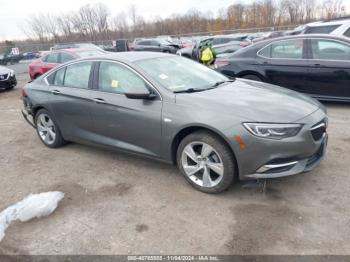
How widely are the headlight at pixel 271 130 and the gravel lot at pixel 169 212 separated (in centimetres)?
73

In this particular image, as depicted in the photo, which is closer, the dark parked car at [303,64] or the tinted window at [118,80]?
the tinted window at [118,80]

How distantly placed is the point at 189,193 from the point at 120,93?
153 centimetres

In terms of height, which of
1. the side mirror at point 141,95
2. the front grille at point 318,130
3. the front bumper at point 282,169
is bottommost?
the front bumper at point 282,169

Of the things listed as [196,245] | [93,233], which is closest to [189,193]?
[196,245]

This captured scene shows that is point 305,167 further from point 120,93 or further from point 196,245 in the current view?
point 120,93

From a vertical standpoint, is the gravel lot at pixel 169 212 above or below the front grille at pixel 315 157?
below

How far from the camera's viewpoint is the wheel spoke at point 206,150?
136 inches

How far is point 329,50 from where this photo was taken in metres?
6.33

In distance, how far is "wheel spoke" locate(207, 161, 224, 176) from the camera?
3.42 m

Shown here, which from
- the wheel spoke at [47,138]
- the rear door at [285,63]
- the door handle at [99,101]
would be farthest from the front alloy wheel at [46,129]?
the rear door at [285,63]

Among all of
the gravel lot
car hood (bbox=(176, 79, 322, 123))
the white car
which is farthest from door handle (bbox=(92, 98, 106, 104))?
the white car

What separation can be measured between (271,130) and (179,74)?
1534 mm

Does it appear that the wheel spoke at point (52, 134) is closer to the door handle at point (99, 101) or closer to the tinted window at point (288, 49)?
the door handle at point (99, 101)

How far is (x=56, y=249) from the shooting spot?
2.92 meters
